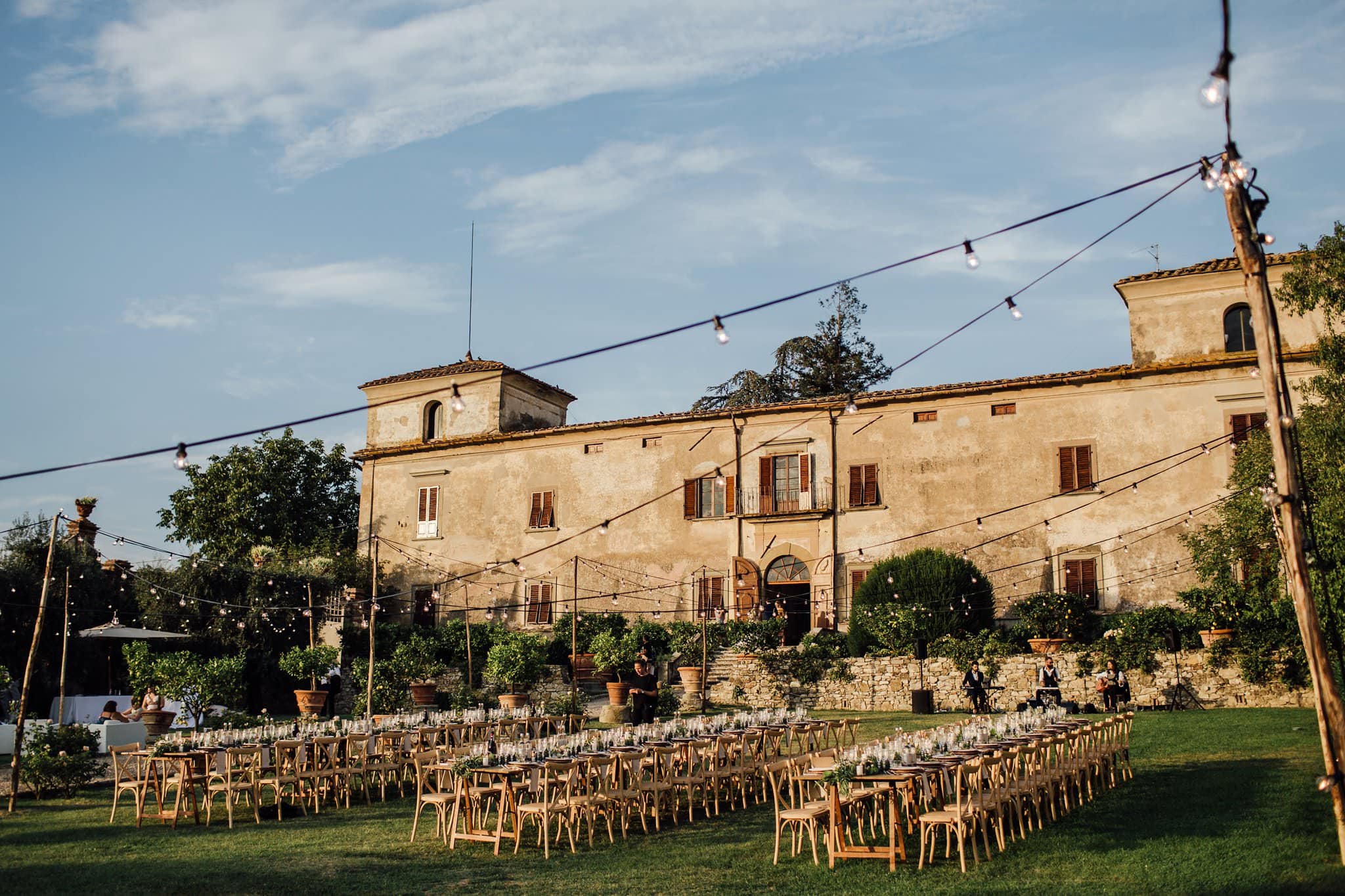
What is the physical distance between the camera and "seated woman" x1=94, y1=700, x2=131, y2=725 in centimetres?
1853

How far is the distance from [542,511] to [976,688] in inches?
535

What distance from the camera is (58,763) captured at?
13.0 m

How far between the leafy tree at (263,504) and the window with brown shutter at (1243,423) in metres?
23.4

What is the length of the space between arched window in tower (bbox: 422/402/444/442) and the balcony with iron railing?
32.7 ft

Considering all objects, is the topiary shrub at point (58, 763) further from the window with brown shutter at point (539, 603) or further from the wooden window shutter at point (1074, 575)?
the wooden window shutter at point (1074, 575)

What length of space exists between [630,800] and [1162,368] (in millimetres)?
16686

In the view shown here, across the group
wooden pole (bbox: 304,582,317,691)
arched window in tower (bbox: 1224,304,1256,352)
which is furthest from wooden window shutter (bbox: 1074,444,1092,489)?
wooden pole (bbox: 304,582,317,691)

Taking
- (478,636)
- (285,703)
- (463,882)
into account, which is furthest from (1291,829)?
(285,703)

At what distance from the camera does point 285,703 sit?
89.2 ft

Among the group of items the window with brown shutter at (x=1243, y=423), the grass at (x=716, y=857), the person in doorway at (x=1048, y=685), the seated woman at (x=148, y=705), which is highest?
the window with brown shutter at (x=1243, y=423)

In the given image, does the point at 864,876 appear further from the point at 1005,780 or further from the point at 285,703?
the point at 285,703

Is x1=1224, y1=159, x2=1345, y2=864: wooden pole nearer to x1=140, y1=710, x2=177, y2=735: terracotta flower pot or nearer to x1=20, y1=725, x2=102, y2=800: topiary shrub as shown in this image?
x1=20, y1=725, x2=102, y2=800: topiary shrub

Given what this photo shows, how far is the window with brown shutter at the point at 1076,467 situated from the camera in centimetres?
2336

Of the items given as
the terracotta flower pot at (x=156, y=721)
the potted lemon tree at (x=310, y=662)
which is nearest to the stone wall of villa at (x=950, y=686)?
the potted lemon tree at (x=310, y=662)
